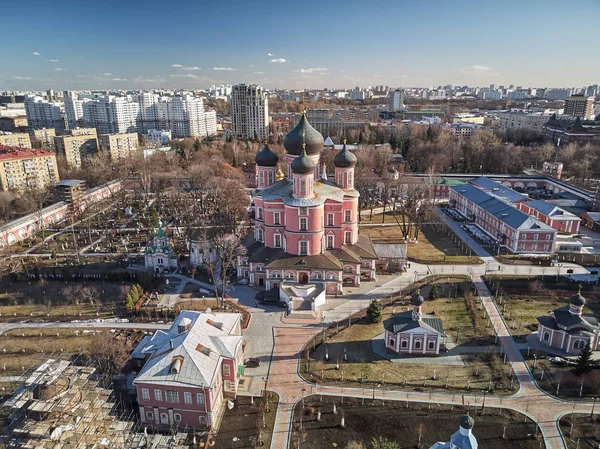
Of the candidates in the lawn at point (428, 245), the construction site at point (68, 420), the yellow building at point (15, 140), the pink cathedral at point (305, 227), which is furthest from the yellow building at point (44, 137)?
the construction site at point (68, 420)

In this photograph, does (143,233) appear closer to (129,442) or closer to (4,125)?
(129,442)

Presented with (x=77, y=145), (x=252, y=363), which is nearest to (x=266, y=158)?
(x=252, y=363)

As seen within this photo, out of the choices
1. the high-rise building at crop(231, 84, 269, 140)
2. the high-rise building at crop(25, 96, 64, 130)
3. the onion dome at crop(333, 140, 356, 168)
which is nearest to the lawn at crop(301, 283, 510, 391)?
the onion dome at crop(333, 140, 356, 168)

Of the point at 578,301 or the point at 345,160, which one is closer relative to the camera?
the point at 578,301

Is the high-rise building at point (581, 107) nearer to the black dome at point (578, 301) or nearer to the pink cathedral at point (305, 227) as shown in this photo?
the pink cathedral at point (305, 227)

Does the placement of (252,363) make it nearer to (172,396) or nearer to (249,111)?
(172,396)

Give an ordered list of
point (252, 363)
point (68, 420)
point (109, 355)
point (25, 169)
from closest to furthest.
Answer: point (68, 420)
point (109, 355)
point (252, 363)
point (25, 169)

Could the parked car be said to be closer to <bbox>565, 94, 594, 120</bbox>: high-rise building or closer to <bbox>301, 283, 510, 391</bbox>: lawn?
<bbox>301, 283, 510, 391</bbox>: lawn
